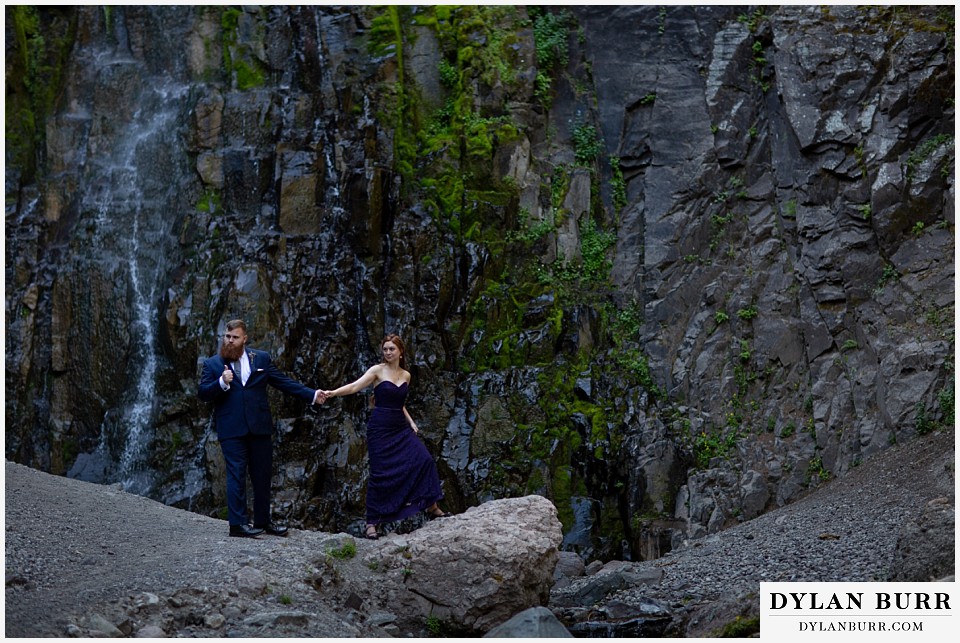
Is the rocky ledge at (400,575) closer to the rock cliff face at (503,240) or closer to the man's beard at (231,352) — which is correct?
the man's beard at (231,352)

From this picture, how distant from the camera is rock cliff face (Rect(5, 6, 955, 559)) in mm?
13852

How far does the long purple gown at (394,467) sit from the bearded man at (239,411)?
1.15m

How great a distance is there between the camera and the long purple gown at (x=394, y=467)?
898 cm

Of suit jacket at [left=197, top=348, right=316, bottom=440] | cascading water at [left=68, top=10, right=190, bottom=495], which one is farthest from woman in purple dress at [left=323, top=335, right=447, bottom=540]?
cascading water at [left=68, top=10, right=190, bottom=495]

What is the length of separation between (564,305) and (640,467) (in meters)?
3.00

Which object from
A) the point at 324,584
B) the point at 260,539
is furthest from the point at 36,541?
the point at 324,584

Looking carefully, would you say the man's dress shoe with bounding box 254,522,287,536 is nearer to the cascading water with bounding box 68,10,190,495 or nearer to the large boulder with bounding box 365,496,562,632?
the large boulder with bounding box 365,496,562,632

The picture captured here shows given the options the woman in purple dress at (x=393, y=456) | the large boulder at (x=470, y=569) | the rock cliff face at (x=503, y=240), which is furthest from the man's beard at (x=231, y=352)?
the rock cliff face at (x=503, y=240)

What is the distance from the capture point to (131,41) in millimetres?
18125

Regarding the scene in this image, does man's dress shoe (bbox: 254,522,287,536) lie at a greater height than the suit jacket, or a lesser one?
lesser

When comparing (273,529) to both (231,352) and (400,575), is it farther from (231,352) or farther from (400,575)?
(231,352)

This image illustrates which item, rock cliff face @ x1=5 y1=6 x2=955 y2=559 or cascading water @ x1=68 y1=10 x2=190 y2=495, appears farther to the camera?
cascading water @ x1=68 y1=10 x2=190 y2=495

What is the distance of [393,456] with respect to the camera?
905 centimetres

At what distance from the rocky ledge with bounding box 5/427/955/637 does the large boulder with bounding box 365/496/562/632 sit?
0.04ft
